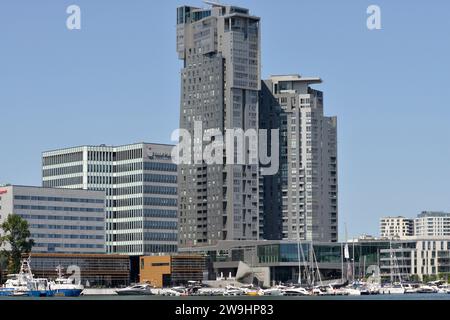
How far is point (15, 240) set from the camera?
3910 inches

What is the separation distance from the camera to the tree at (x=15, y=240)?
322 feet

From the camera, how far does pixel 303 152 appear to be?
160 metres

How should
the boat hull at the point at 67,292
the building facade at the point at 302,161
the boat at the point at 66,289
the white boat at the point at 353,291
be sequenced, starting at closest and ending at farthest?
the boat hull at the point at 67,292, the boat at the point at 66,289, the white boat at the point at 353,291, the building facade at the point at 302,161

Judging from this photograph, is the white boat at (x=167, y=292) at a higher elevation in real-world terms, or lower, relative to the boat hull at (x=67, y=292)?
lower

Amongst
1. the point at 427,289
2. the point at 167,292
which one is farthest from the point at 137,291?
the point at 427,289

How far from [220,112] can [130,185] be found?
29326mm

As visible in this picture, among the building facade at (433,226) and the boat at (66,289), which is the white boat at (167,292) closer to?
the boat at (66,289)

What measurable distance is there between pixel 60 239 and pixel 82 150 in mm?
11363

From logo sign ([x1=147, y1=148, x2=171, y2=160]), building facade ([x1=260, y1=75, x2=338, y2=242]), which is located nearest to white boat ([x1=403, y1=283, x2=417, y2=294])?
logo sign ([x1=147, y1=148, x2=171, y2=160])

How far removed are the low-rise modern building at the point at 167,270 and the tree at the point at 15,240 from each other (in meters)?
17.8

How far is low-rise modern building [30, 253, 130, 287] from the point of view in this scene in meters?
107

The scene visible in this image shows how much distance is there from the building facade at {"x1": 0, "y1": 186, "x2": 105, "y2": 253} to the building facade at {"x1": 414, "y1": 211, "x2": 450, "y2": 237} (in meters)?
86.2

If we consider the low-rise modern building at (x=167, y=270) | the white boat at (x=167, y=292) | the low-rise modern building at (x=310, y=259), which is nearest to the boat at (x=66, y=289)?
the white boat at (x=167, y=292)
